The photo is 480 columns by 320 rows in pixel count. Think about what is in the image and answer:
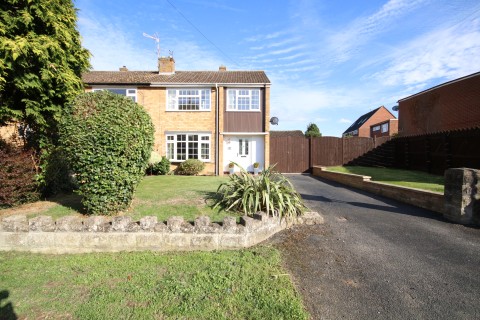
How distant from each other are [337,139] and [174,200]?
1383 centimetres

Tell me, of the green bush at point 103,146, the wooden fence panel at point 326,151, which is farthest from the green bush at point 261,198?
the wooden fence panel at point 326,151

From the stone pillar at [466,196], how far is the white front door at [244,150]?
10.8 meters

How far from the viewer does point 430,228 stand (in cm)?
495

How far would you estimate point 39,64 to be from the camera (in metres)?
5.66

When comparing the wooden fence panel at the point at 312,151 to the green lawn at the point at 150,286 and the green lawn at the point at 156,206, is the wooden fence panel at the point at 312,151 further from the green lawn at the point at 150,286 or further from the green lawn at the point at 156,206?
the green lawn at the point at 150,286

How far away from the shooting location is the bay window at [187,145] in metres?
15.2

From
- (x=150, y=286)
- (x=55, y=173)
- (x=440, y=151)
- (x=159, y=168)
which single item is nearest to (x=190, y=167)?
(x=159, y=168)

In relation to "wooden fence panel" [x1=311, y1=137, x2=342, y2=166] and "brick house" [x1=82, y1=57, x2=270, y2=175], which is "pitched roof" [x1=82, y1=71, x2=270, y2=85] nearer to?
"brick house" [x1=82, y1=57, x2=270, y2=175]

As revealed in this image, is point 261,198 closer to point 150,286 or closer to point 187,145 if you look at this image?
point 150,286

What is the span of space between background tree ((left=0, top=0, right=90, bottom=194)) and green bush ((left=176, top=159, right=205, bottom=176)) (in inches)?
307

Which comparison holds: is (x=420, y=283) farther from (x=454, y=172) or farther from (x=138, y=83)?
(x=138, y=83)

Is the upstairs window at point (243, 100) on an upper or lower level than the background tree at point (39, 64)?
upper

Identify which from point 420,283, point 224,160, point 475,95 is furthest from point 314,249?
point 475,95

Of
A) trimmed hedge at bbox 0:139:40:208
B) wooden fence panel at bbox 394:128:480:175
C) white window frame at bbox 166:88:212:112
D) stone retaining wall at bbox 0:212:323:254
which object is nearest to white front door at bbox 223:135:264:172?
white window frame at bbox 166:88:212:112
